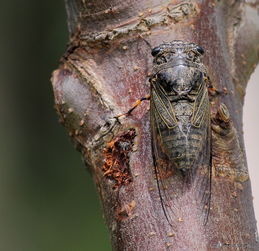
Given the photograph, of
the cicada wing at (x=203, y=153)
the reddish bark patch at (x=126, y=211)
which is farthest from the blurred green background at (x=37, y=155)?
the reddish bark patch at (x=126, y=211)

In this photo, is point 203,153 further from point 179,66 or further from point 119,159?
point 179,66

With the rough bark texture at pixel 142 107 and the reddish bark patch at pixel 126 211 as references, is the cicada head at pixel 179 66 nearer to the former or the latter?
the rough bark texture at pixel 142 107

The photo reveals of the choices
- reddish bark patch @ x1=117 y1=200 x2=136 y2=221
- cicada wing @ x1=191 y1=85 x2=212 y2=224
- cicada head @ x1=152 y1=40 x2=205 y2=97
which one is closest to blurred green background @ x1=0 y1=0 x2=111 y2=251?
cicada head @ x1=152 y1=40 x2=205 y2=97

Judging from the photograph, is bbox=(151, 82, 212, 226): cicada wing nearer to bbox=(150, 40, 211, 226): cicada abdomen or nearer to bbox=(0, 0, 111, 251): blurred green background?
bbox=(150, 40, 211, 226): cicada abdomen

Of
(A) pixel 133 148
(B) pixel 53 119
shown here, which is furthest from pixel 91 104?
(B) pixel 53 119

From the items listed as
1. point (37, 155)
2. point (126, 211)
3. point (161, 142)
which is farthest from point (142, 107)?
point (37, 155)

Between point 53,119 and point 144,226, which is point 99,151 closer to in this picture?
point 144,226
